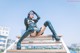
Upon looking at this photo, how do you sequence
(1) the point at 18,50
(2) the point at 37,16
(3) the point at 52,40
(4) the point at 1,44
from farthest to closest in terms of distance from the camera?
(4) the point at 1,44 → (2) the point at 37,16 → (3) the point at 52,40 → (1) the point at 18,50

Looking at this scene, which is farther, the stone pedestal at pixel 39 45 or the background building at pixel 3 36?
the background building at pixel 3 36

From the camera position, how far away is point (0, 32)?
75.4 m

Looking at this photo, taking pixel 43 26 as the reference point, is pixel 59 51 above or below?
below

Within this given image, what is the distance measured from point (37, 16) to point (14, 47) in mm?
1409

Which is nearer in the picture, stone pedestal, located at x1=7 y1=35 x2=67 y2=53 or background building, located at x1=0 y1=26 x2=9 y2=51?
stone pedestal, located at x1=7 y1=35 x2=67 y2=53

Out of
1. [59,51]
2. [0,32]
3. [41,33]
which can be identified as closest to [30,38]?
[41,33]

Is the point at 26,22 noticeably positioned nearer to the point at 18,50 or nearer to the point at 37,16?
the point at 37,16

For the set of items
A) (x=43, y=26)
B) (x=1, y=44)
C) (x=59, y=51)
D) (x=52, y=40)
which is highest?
(x=1, y=44)

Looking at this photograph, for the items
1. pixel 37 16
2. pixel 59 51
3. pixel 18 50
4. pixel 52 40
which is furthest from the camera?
pixel 37 16

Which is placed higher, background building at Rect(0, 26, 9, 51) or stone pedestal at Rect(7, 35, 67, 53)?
background building at Rect(0, 26, 9, 51)

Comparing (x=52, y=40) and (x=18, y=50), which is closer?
(x=18, y=50)

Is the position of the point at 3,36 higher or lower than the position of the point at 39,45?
higher

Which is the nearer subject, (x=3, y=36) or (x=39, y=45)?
(x=39, y=45)

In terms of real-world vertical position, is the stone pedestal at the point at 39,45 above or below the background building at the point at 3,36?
below
